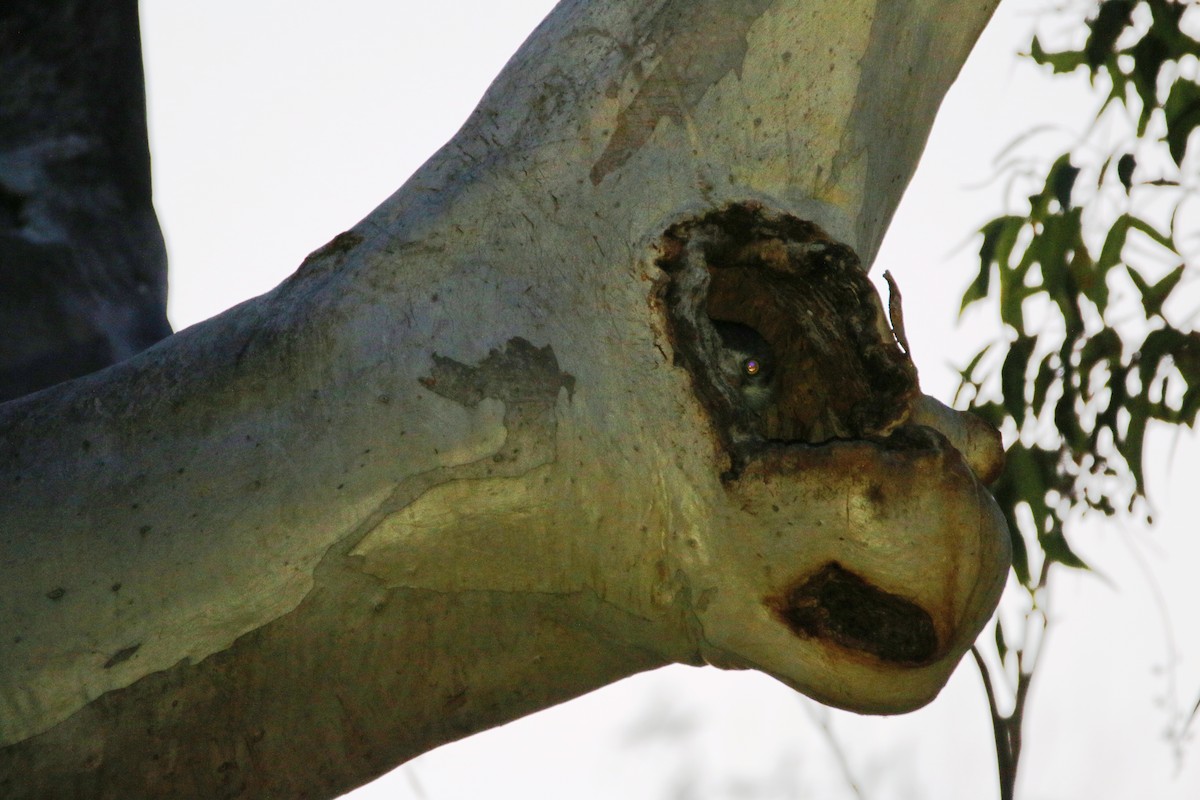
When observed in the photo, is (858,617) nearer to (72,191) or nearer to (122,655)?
(122,655)

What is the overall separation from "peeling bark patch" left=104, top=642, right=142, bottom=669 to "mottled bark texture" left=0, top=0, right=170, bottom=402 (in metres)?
0.38

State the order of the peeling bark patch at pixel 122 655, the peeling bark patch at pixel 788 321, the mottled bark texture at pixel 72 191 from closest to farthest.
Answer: the peeling bark patch at pixel 122 655
the peeling bark patch at pixel 788 321
the mottled bark texture at pixel 72 191

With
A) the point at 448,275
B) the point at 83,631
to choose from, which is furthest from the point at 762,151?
the point at 83,631

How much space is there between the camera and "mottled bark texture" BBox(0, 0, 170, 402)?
1.18m

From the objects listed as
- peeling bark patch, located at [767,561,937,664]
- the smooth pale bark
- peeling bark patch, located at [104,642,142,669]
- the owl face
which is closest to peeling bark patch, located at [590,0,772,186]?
the smooth pale bark

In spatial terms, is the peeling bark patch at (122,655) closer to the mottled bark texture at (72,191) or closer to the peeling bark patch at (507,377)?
the peeling bark patch at (507,377)

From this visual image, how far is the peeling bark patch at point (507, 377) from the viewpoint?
922 mm

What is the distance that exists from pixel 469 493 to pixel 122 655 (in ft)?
0.79

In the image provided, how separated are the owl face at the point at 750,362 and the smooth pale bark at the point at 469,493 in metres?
0.05

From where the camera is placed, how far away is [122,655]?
0.86 m

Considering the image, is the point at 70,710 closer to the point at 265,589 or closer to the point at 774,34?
the point at 265,589

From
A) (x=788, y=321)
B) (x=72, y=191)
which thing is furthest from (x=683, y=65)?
(x=72, y=191)

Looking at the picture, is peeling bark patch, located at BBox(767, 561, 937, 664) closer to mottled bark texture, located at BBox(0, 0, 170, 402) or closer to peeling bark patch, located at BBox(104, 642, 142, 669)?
peeling bark patch, located at BBox(104, 642, 142, 669)

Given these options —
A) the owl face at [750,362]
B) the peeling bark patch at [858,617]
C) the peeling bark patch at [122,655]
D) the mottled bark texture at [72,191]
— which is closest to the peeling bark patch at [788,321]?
the owl face at [750,362]
